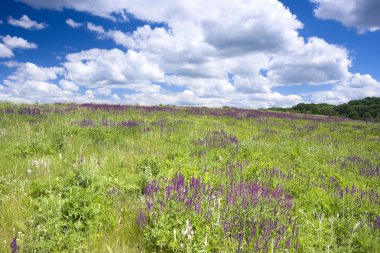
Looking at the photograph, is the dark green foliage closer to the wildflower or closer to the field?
the field

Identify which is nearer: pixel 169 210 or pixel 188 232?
pixel 188 232

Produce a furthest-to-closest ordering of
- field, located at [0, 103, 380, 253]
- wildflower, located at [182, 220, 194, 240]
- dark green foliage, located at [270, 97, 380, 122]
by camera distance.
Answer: dark green foliage, located at [270, 97, 380, 122] → field, located at [0, 103, 380, 253] → wildflower, located at [182, 220, 194, 240]

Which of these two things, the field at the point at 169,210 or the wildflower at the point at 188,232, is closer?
the wildflower at the point at 188,232

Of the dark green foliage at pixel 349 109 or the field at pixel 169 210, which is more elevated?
the dark green foliage at pixel 349 109

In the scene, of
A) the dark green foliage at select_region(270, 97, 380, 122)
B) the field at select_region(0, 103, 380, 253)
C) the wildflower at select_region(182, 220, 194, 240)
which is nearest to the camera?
the wildflower at select_region(182, 220, 194, 240)

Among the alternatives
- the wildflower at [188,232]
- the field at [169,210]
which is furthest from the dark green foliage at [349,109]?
the wildflower at [188,232]

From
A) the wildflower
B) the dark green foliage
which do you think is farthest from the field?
the dark green foliage

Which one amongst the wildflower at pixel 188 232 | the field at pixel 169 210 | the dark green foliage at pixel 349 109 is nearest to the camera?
the wildflower at pixel 188 232

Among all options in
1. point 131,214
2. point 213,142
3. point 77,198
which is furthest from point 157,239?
point 213,142

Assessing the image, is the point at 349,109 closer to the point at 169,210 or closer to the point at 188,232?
the point at 169,210

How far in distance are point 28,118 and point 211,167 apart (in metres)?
9.63

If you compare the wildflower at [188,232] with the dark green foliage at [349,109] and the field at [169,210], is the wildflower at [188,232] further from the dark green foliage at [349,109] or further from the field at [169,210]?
the dark green foliage at [349,109]

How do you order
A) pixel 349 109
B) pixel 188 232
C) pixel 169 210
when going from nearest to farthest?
pixel 188 232
pixel 169 210
pixel 349 109

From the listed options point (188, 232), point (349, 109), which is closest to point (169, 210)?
point (188, 232)
